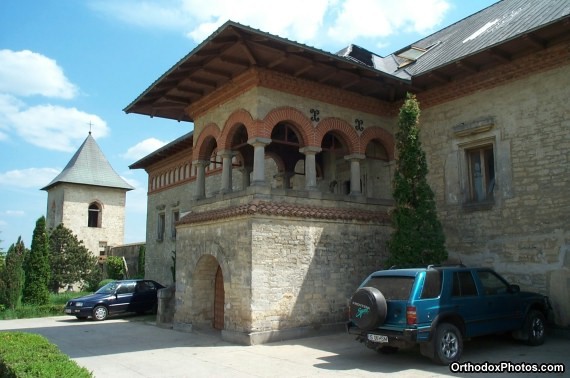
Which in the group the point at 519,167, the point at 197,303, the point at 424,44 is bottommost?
the point at 197,303

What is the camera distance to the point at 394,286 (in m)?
8.23

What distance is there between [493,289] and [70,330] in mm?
11808

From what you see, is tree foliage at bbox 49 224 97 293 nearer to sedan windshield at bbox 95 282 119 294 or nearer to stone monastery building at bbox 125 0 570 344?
sedan windshield at bbox 95 282 119 294

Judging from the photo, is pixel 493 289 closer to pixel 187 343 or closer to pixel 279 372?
pixel 279 372

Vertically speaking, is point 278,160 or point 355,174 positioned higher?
point 278,160

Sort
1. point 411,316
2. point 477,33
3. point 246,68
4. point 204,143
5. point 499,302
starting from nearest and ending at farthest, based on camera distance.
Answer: point 411,316, point 499,302, point 246,68, point 477,33, point 204,143

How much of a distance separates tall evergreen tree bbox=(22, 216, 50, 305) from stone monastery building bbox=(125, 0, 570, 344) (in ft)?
38.9

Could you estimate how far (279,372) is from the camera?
7.76 metres

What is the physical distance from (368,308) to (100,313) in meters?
12.6

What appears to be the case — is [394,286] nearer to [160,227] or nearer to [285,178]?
[285,178]

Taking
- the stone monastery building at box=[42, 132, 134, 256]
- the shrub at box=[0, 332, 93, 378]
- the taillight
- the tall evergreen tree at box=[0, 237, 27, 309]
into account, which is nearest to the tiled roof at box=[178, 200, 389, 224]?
the taillight

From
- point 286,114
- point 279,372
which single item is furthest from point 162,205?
point 279,372

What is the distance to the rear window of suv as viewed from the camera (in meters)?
7.98

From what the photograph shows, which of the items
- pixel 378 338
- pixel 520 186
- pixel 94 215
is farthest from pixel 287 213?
pixel 94 215
